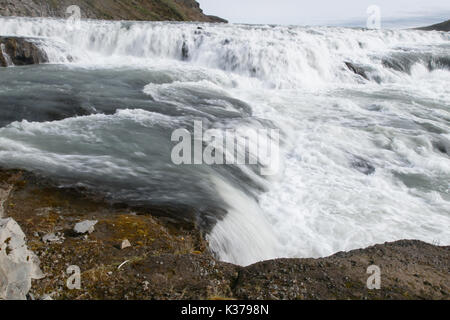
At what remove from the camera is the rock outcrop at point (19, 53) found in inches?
704

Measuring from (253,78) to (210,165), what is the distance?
14.0m

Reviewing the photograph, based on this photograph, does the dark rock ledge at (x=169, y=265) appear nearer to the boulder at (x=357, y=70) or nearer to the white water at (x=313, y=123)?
the white water at (x=313, y=123)

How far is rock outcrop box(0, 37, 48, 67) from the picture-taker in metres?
17.9

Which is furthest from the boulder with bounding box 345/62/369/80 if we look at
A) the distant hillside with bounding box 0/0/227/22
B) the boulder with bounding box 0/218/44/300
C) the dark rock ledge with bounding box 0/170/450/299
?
the distant hillside with bounding box 0/0/227/22

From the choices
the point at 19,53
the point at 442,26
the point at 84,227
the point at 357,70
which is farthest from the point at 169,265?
the point at 442,26

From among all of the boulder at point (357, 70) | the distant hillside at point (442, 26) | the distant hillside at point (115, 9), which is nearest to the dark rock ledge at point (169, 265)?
the boulder at point (357, 70)

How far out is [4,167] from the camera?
610 centimetres

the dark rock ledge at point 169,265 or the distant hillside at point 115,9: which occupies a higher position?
the distant hillside at point 115,9

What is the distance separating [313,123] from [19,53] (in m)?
15.6

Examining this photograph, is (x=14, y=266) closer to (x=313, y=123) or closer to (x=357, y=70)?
(x=313, y=123)

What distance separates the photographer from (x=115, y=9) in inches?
2363

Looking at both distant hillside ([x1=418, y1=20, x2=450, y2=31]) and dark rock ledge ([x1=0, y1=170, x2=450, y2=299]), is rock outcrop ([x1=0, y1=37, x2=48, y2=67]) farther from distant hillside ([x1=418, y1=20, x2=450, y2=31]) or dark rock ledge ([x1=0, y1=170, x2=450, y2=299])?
distant hillside ([x1=418, y1=20, x2=450, y2=31])

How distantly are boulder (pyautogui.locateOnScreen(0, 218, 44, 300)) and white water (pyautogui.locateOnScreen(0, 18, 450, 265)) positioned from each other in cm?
242

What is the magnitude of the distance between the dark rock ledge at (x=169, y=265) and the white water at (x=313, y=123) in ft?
3.60
